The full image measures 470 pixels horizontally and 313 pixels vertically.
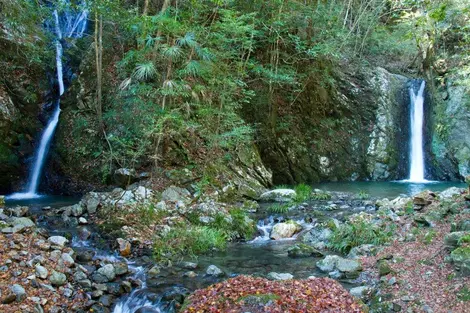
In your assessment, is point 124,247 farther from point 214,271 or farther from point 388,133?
point 388,133

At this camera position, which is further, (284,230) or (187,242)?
(284,230)

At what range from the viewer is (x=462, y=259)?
4.38m

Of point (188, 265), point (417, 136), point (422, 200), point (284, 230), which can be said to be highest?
point (417, 136)

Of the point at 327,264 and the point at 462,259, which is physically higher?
the point at 462,259

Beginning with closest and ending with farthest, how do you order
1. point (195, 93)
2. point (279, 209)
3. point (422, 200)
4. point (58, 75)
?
point (422, 200), point (279, 209), point (195, 93), point (58, 75)

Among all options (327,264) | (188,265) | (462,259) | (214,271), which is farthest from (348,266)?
(188,265)

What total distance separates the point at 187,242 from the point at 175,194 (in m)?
1.90

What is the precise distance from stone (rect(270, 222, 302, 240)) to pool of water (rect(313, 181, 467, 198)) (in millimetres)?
4742

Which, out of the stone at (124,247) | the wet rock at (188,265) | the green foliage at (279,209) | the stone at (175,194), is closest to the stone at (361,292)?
the wet rock at (188,265)

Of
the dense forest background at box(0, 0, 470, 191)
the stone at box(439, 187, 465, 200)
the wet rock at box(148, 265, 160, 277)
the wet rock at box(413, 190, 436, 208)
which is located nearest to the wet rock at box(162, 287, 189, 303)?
the wet rock at box(148, 265, 160, 277)

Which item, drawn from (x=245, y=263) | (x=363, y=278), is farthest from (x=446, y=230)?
(x=245, y=263)

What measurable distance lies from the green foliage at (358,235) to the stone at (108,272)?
11.6 feet

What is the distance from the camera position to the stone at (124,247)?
587cm

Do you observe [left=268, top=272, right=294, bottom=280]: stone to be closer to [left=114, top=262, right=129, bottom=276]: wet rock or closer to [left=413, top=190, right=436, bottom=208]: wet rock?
[left=114, top=262, right=129, bottom=276]: wet rock
